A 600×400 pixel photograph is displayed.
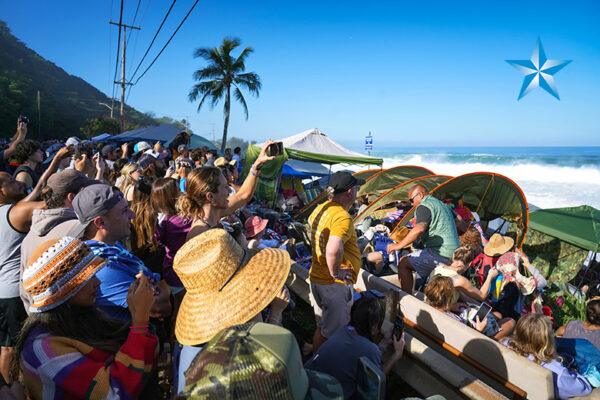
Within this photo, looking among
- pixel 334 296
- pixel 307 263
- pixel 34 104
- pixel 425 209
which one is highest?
pixel 34 104

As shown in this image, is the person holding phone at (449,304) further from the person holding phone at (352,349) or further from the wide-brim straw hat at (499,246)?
the wide-brim straw hat at (499,246)

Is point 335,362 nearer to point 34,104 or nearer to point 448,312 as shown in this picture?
point 448,312

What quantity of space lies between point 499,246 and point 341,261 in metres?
3.80

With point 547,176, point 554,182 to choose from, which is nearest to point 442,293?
point 554,182

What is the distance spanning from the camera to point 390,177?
9336mm

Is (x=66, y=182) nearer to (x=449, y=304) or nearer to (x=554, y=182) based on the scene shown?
(x=449, y=304)

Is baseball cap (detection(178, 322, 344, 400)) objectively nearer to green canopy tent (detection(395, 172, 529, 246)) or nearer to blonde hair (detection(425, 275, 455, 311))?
blonde hair (detection(425, 275, 455, 311))

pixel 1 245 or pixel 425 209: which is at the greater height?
pixel 425 209

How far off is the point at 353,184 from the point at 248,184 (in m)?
0.97

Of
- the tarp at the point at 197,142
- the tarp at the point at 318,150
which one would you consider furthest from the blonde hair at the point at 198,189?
the tarp at the point at 197,142

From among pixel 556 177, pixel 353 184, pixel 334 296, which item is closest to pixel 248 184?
pixel 353 184

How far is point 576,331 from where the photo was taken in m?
3.28

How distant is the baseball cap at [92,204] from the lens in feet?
6.53

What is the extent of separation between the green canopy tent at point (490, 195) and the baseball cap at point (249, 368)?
5.74 m
